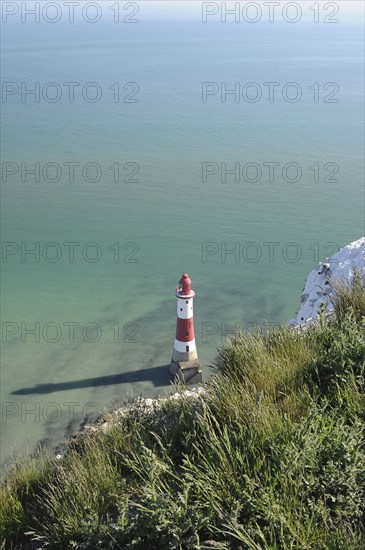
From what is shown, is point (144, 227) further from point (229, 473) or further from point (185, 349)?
point (229, 473)

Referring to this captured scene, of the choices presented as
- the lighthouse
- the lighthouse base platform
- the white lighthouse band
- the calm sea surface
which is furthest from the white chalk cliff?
the lighthouse base platform

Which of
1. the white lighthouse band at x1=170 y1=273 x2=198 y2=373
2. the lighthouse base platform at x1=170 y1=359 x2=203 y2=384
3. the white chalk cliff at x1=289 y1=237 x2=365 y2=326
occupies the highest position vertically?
the white chalk cliff at x1=289 y1=237 x2=365 y2=326

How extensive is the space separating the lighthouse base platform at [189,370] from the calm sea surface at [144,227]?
0.29 meters

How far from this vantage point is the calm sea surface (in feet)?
40.3

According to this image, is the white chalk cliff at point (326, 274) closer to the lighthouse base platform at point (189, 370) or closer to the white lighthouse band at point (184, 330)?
the white lighthouse band at point (184, 330)

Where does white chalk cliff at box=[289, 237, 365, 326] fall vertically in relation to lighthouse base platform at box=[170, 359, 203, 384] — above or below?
above

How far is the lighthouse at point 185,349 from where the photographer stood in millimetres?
11310

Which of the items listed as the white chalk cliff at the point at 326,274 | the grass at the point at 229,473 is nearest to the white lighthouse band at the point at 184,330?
the white chalk cliff at the point at 326,274

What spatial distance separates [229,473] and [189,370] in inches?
294

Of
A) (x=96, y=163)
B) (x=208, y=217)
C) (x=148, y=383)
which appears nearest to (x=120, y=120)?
(x=96, y=163)

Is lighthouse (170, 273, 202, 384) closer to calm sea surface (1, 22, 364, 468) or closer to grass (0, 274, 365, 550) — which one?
calm sea surface (1, 22, 364, 468)

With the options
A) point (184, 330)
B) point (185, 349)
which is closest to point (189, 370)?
point (185, 349)

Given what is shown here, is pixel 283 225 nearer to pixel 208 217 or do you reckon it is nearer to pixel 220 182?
pixel 208 217

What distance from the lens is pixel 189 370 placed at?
37.7ft
